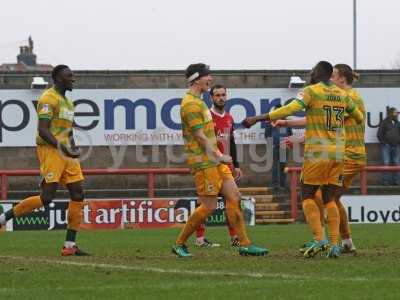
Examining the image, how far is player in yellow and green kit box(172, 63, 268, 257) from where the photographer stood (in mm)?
11805

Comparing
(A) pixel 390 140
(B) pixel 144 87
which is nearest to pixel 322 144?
(A) pixel 390 140

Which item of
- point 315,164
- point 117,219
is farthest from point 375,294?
point 117,219

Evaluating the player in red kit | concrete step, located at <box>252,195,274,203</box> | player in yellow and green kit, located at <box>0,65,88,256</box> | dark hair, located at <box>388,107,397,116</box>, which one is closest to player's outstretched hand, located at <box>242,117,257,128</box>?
player in yellow and green kit, located at <box>0,65,88,256</box>

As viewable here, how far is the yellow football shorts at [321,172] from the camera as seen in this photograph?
38.5 ft

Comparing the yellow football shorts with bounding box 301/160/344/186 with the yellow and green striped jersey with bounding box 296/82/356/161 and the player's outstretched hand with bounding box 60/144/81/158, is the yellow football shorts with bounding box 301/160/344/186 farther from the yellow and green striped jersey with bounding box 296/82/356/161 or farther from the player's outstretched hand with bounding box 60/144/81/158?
the player's outstretched hand with bounding box 60/144/81/158

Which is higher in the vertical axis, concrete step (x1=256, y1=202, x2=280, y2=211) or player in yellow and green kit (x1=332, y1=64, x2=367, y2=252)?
player in yellow and green kit (x1=332, y1=64, x2=367, y2=252)

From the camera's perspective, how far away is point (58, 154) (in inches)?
497

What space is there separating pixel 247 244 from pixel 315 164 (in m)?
1.21

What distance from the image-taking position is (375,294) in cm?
834

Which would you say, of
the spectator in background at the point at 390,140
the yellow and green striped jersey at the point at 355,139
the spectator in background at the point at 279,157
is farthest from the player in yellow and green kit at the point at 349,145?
the spectator in background at the point at 390,140

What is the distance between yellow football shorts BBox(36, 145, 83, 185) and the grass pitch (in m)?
0.94

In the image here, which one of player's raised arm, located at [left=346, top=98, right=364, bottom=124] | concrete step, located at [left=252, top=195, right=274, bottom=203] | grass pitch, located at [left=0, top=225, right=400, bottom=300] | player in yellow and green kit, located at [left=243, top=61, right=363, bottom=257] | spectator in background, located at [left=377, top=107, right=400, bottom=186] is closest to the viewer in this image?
grass pitch, located at [left=0, top=225, right=400, bottom=300]

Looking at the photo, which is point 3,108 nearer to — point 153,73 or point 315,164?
point 153,73

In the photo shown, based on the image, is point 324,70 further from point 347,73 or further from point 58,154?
point 58,154
